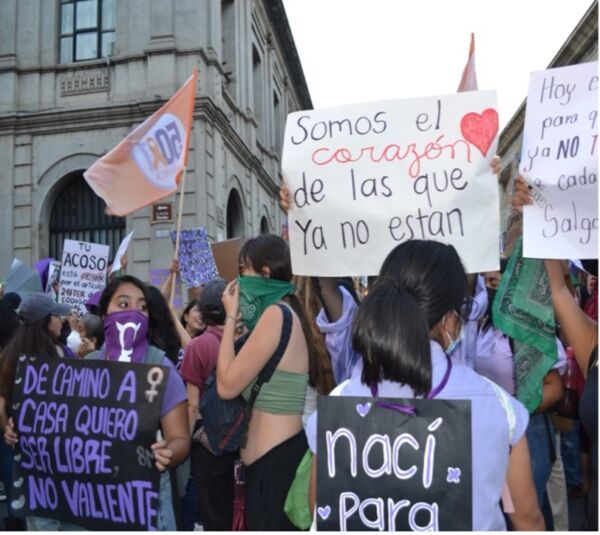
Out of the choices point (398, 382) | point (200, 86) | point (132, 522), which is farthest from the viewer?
point (200, 86)

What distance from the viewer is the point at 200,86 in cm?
1366

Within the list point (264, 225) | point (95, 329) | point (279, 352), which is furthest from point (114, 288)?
point (264, 225)

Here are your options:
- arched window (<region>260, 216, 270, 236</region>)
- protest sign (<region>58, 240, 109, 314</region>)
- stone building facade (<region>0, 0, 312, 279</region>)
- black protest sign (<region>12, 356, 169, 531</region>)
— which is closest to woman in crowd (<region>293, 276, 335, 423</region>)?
black protest sign (<region>12, 356, 169, 531</region>)

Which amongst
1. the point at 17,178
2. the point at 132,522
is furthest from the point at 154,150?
the point at 17,178

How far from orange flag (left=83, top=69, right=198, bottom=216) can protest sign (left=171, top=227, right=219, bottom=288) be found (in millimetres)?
2193

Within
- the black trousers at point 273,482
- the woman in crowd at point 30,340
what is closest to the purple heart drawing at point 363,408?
the black trousers at point 273,482

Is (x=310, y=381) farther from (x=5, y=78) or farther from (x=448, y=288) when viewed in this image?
(x=5, y=78)

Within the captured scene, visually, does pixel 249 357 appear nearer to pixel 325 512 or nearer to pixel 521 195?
pixel 325 512

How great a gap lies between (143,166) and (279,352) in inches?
132

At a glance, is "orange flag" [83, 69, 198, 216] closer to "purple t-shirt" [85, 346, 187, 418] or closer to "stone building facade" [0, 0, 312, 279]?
"purple t-shirt" [85, 346, 187, 418]

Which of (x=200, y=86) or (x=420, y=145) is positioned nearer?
(x=420, y=145)

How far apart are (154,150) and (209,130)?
851 centimetres

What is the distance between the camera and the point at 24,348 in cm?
334

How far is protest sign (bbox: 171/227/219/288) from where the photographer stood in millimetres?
7711
